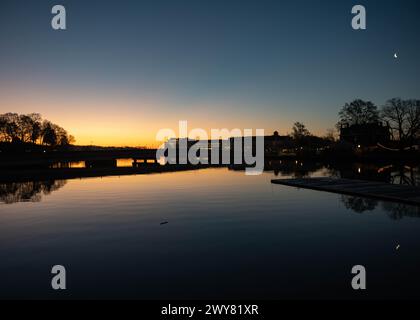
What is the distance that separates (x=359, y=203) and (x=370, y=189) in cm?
379

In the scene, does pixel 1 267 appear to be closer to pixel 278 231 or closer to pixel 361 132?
pixel 278 231

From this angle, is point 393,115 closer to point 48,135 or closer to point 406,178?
point 406,178

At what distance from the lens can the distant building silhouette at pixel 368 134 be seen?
82312 millimetres

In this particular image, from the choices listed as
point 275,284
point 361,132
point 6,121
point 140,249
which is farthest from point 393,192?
point 6,121

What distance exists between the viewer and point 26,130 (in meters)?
124

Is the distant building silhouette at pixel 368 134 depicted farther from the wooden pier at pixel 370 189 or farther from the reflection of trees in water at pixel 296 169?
the wooden pier at pixel 370 189

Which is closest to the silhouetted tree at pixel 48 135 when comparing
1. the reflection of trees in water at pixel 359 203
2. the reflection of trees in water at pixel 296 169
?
the reflection of trees in water at pixel 296 169

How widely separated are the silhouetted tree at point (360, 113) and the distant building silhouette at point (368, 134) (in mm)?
1794

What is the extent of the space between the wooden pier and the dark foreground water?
86cm

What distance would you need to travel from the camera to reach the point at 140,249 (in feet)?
35.5

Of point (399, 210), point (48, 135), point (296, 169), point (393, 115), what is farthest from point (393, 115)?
point (48, 135)

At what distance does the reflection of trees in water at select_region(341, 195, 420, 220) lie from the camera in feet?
49.0

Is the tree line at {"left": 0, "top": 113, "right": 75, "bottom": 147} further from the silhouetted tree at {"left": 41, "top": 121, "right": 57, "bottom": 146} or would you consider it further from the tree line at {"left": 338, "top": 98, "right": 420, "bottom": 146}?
the tree line at {"left": 338, "top": 98, "right": 420, "bottom": 146}
